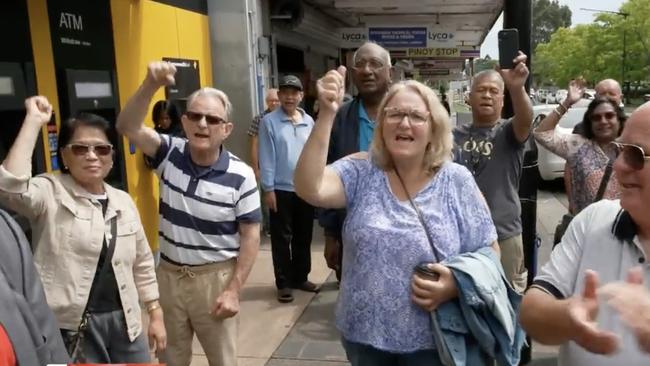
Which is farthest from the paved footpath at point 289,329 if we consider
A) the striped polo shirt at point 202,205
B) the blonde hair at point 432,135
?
the blonde hair at point 432,135

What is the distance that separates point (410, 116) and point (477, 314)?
801mm

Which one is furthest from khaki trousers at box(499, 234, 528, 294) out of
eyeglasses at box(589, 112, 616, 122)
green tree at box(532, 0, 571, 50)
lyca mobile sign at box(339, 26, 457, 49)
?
green tree at box(532, 0, 571, 50)

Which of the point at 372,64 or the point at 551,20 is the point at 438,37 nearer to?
the point at 372,64

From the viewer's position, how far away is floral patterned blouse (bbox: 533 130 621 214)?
3701 mm

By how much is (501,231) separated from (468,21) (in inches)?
491

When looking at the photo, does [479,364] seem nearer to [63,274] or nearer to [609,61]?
[63,274]

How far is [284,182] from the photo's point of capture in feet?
18.6

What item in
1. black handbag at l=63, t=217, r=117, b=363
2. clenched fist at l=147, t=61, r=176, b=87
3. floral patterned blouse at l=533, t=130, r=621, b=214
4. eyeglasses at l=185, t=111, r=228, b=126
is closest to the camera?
black handbag at l=63, t=217, r=117, b=363

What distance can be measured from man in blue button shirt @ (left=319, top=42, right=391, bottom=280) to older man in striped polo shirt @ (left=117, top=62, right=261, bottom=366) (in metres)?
0.89

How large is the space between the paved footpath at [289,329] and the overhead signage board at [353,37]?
8.19 m

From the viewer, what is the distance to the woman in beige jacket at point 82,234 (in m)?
2.47

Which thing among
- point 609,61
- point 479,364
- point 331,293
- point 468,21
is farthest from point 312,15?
point 609,61

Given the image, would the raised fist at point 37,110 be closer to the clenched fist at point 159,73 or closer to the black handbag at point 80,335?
the clenched fist at point 159,73

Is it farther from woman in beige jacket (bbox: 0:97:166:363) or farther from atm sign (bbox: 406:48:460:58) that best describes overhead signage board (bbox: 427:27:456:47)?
woman in beige jacket (bbox: 0:97:166:363)
